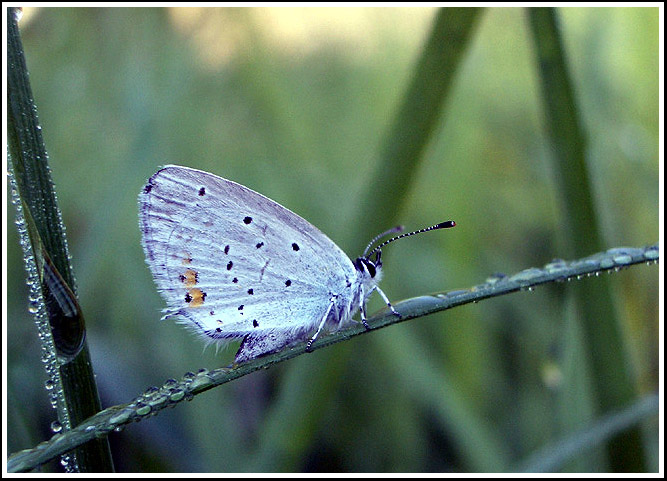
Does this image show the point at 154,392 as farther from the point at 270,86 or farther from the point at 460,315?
the point at 270,86

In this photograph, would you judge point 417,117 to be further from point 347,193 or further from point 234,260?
point 347,193

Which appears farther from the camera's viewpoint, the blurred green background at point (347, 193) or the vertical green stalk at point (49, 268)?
the blurred green background at point (347, 193)

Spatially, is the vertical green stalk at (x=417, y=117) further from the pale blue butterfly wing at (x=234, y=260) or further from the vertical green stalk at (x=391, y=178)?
the pale blue butterfly wing at (x=234, y=260)

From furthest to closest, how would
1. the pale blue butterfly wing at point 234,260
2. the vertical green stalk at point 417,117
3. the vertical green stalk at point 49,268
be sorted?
the pale blue butterfly wing at point 234,260
the vertical green stalk at point 417,117
the vertical green stalk at point 49,268

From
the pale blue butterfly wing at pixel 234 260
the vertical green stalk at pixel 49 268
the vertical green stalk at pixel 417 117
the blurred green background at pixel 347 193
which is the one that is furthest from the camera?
the blurred green background at pixel 347 193

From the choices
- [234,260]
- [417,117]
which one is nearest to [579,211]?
[417,117]

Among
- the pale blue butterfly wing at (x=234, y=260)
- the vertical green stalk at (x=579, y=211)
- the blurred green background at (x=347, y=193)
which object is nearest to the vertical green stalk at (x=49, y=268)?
the pale blue butterfly wing at (x=234, y=260)
